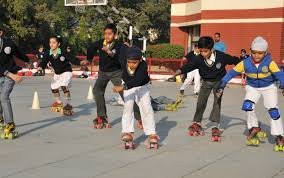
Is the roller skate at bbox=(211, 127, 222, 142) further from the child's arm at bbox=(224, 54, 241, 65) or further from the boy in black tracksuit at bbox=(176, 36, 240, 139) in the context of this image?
the child's arm at bbox=(224, 54, 241, 65)

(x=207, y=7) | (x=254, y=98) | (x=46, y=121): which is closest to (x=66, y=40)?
(x=207, y=7)

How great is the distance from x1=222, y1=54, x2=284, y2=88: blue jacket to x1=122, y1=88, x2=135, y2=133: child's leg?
4.81 feet

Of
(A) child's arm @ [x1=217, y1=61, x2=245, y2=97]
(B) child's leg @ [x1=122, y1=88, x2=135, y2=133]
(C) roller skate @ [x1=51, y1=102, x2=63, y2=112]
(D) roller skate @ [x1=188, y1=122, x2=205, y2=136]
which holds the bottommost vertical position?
(C) roller skate @ [x1=51, y1=102, x2=63, y2=112]

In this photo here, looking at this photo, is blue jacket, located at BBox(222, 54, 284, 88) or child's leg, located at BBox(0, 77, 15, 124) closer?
blue jacket, located at BBox(222, 54, 284, 88)

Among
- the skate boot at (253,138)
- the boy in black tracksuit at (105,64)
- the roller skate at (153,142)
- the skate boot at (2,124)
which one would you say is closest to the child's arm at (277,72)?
the skate boot at (253,138)

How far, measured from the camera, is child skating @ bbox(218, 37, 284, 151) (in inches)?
319

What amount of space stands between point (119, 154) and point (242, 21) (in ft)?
71.5

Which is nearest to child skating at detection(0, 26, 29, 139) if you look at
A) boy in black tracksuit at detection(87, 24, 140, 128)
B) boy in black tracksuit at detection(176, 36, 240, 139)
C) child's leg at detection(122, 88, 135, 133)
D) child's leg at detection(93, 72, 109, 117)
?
boy in black tracksuit at detection(87, 24, 140, 128)

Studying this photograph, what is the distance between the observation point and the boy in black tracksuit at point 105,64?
9.70 m

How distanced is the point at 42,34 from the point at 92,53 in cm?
3168

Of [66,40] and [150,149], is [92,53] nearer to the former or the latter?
[150,149]

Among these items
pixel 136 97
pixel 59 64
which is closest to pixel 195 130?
pixel 136 97

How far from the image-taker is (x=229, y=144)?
28.2ft

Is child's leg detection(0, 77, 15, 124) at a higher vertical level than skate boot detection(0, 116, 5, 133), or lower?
higher
